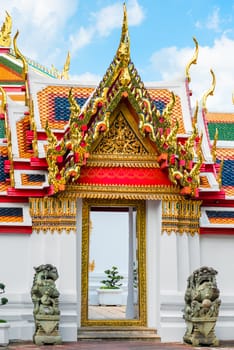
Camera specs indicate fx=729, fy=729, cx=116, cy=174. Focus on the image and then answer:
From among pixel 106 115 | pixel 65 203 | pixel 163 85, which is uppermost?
pixel 163 85

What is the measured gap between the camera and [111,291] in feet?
55.8

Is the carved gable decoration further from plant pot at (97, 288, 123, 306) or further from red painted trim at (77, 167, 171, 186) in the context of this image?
plant pot at (97, 288, 123, 306)

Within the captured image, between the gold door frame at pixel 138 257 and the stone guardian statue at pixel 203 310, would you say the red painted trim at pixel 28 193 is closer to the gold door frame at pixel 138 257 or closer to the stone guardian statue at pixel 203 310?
the gold door frame at pixel 138 257

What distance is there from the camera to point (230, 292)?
37.8 ft

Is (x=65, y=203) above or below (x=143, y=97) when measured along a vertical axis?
below

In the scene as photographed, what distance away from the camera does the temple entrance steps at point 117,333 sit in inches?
428

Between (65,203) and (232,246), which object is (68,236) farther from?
(232,246)

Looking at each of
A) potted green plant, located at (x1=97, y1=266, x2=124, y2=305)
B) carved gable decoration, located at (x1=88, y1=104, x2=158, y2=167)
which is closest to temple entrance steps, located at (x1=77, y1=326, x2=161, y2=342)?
carved gable decoration, located at (x1=88, y1=104, x2=158, y2=167)

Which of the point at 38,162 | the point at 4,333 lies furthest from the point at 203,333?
the point at 38,162

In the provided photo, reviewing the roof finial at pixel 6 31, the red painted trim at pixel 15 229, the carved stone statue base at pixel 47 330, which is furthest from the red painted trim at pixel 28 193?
the roof finial at pixel 6 31

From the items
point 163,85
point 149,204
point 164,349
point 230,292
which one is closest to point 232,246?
point 230,292

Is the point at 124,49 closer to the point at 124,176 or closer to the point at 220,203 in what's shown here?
the point at 124,176

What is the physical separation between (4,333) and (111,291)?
22.9 feet

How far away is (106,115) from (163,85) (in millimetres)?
2419
